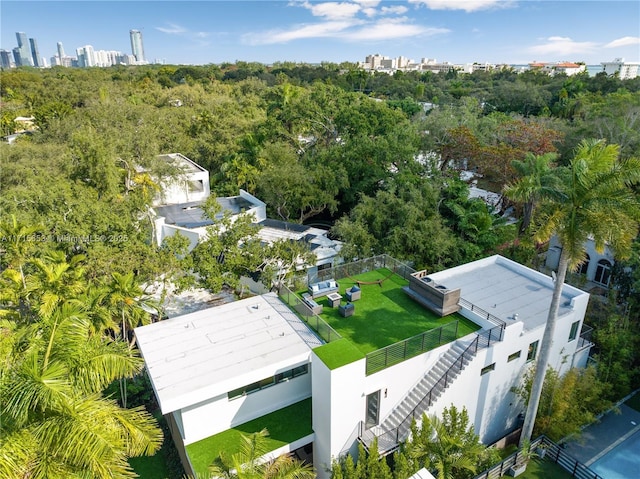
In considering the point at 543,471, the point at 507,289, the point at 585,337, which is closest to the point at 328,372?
the point at 543,471

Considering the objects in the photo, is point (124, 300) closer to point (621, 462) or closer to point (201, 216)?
point (201, 216)

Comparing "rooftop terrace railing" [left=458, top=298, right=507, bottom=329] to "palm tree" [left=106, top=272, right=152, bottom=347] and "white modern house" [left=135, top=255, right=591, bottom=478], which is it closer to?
"white modern house" [left=135, top=255, right=591, bottom=478]

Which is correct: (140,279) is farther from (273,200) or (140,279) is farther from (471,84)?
(471,84)

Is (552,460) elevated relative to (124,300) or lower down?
lower down

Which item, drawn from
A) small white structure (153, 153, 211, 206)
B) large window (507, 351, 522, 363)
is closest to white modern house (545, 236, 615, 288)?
large window (507, 351, 522, 363)

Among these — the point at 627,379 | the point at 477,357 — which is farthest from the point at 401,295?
the point at 627,379

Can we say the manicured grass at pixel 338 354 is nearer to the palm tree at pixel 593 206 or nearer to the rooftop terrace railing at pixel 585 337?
the palm tree at pixel 593 206

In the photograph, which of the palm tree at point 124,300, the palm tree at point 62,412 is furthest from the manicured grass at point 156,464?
the palm tree at point 62,412
